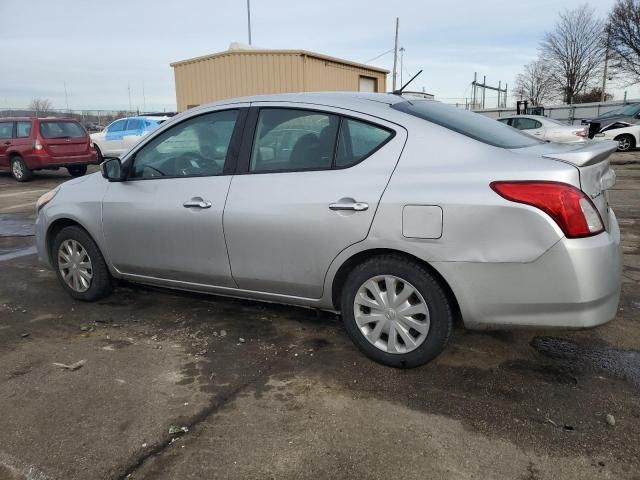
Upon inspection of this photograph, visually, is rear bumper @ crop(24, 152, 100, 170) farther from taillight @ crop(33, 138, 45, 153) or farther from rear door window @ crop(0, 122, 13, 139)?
rear door window @ crop(0, 122, 13, 139)

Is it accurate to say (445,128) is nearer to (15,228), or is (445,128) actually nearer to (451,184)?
(451,184)

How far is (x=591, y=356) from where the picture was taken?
3275 millimetres

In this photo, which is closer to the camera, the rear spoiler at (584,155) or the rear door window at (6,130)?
the rear spoiler at (584,155)

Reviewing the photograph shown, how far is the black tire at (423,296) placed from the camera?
2.87 m

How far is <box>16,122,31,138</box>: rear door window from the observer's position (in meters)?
13.4

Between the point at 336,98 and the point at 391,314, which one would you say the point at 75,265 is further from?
the point at 391,314

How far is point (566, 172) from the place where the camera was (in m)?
2.58

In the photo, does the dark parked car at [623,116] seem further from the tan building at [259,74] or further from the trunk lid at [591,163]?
the trunk lid at [591,163]

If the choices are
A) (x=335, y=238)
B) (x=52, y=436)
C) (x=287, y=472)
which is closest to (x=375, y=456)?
(x=287, y=472)

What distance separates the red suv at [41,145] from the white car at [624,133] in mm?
15658

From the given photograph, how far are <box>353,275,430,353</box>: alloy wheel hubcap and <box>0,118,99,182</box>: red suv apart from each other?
12.5 meters

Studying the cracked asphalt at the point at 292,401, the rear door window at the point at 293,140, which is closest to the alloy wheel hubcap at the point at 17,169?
the cracked asphalt at the point at 292,401

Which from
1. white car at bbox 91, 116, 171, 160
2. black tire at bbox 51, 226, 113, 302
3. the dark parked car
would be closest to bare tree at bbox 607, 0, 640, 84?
the dark parked car

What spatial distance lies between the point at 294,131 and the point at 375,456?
78.1 inches
